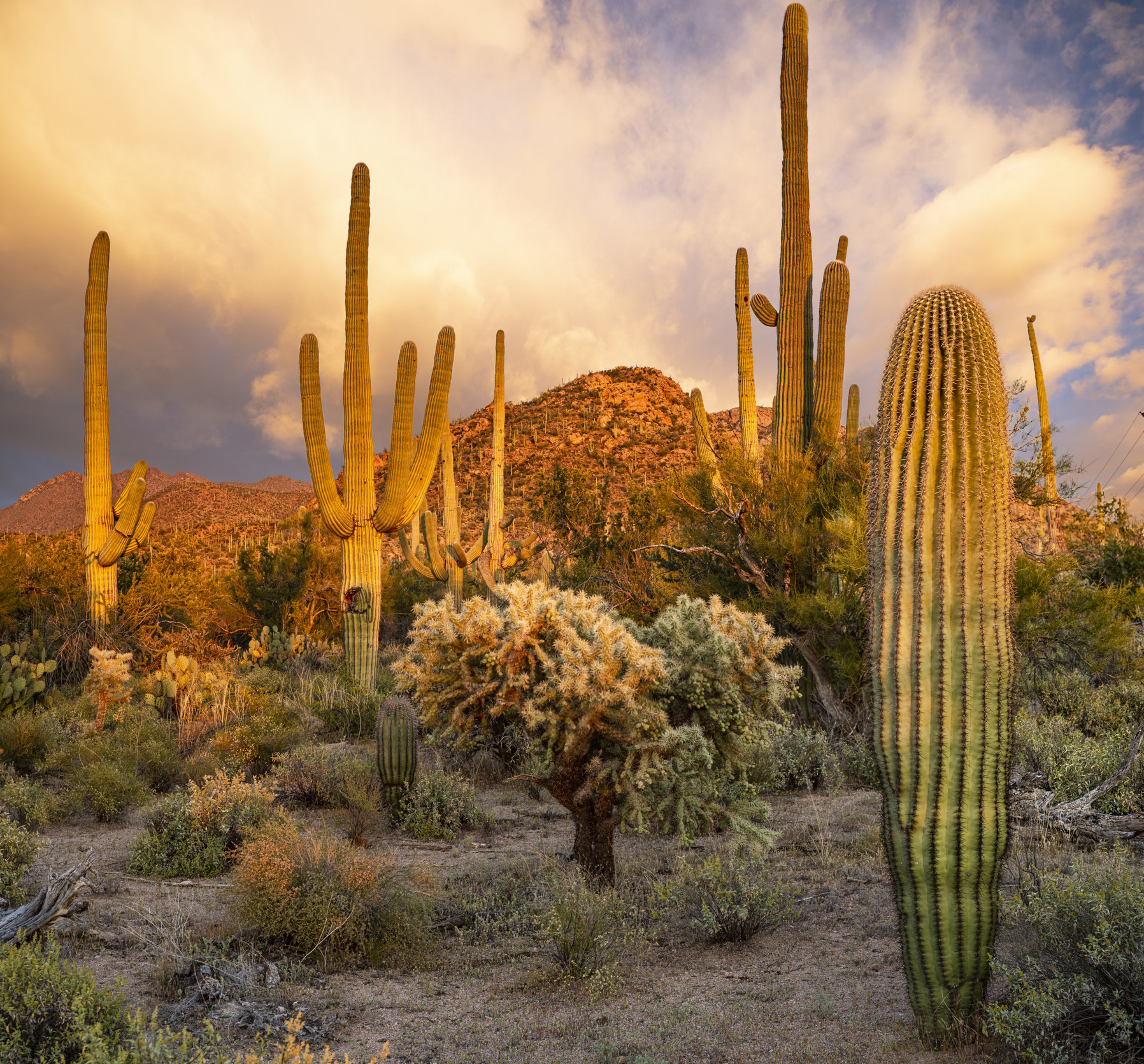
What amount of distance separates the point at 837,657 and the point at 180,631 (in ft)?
40.1

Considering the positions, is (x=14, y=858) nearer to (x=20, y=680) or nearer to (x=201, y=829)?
(x=201, y=829)

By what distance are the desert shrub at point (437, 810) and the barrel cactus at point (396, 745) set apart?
0.67 ft

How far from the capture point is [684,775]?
5.10 metres

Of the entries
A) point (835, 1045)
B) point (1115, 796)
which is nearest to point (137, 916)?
point (835, 1045)

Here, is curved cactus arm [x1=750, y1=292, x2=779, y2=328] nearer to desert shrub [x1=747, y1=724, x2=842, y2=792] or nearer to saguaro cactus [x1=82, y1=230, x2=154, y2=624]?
desert shrub [x1=747, y1=724, x2=842, y2=792]

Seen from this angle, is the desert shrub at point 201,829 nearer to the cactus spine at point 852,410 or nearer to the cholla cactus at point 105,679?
the cholla cactus at point 105,679

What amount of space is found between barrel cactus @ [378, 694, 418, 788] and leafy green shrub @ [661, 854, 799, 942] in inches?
129

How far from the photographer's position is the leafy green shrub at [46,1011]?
9.09ft

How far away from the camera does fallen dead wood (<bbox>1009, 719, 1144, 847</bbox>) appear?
535cm

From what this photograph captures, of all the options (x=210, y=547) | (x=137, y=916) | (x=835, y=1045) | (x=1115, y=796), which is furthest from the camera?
(x=210, y=547)

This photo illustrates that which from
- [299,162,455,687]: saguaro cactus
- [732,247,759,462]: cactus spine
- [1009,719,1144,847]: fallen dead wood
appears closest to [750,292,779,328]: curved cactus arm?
[732,247,759,462]: cactus spine

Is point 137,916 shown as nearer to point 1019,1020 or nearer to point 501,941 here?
point 501,941

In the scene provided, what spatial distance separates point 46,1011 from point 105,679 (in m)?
7.69

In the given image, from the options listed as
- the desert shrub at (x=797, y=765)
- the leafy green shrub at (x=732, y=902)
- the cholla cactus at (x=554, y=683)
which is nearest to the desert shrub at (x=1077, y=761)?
the desert shrub at (x=797, y=765)
